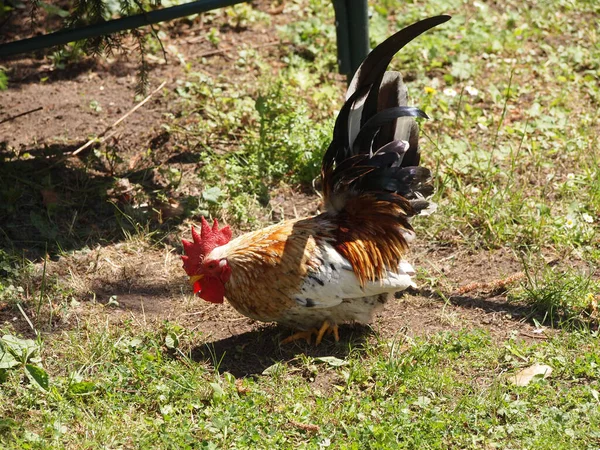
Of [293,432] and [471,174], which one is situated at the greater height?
[471,174]

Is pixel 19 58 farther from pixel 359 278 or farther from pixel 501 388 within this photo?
pixel 501 388

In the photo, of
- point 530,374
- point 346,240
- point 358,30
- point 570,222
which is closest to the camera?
point 530,374

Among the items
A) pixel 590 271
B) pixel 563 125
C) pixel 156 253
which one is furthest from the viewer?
pixel 563 125

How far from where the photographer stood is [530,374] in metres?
3.81

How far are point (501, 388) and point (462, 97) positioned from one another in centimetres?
336

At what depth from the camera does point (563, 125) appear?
6070mm

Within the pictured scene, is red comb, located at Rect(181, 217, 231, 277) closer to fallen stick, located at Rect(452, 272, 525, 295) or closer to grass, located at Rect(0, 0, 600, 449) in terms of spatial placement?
grass, located at Rect(0, 0, 600, 449)

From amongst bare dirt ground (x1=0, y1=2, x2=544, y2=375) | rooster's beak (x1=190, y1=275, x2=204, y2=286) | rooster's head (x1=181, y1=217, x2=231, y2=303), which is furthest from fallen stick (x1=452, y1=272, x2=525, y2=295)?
rooster's beak (x1=190, y1=275, x2=204, y2=286)

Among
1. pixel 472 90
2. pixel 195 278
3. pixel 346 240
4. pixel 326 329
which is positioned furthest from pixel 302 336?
pixel 472 90

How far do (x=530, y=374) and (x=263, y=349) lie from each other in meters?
1.43

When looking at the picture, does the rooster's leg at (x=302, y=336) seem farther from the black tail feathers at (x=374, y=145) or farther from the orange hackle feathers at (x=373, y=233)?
the black tail feathers at (x=374, y=145)

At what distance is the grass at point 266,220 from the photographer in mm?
3535

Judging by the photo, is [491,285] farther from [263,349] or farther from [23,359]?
[23,359]

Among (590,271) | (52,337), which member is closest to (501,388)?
(590,271)
